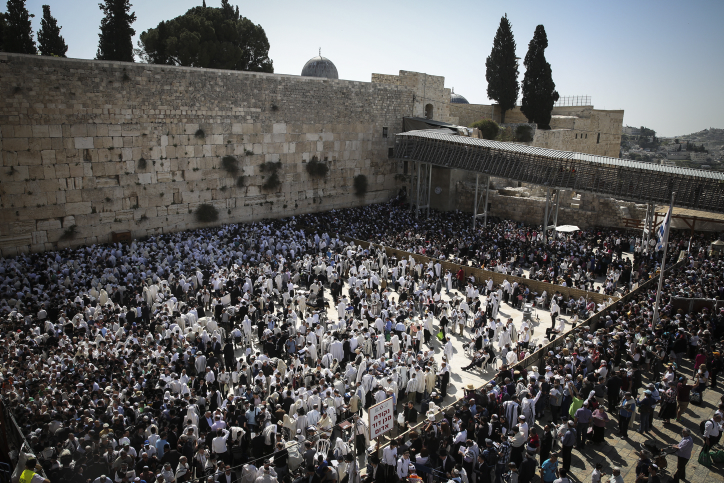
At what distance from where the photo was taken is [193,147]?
2095cm

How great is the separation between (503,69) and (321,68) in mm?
14354

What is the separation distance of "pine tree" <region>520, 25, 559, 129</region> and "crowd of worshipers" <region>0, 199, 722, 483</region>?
Result: 70.4ft

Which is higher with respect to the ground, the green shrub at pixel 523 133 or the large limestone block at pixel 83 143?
the green shrub at pixel 523 133

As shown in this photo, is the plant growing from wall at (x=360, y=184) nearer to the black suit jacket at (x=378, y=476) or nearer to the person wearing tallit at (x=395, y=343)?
the person wearing tallit at (x=395, y=343)

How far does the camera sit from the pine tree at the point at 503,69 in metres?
36.8

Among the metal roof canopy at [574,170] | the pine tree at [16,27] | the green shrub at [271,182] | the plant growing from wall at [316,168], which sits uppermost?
the pine tree at [16,27]

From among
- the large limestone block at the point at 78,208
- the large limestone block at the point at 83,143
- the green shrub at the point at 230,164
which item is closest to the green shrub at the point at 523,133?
the green shrub at the point at 230,164

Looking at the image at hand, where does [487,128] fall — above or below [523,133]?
above

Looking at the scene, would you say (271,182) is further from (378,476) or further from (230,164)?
(378,476)

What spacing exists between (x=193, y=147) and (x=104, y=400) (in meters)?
14.2

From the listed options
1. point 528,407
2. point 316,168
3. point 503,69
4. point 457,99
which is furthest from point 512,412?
point 457,99

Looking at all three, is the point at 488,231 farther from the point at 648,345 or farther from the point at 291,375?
the point at 291,375

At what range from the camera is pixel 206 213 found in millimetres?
21641

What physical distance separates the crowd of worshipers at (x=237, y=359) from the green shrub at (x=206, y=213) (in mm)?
3094
